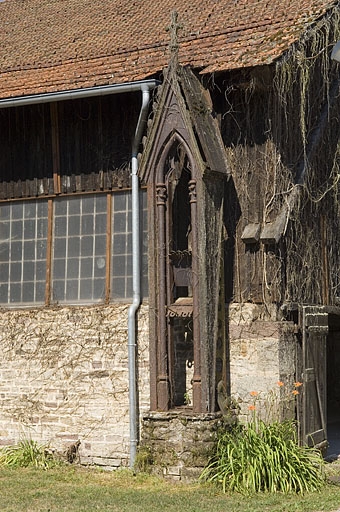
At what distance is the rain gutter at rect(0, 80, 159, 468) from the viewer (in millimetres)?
12609

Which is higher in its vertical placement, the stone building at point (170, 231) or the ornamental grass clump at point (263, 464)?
the stone building at point (170, 231)

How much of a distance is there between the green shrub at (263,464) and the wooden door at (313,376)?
0.96m

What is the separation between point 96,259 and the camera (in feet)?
44.3

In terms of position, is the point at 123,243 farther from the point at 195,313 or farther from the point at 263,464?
the point at 263,464

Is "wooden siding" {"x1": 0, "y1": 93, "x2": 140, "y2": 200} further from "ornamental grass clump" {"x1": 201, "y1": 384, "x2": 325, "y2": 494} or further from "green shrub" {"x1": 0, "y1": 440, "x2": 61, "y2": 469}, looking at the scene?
"ornamental grass clump" {"x1": 201, "y1": 384, "x2": 325, "y2": 494}

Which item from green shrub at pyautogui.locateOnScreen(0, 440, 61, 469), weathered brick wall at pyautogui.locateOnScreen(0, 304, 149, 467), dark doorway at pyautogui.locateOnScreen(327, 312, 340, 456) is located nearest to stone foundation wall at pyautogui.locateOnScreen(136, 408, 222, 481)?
weathered brick wall at pyautogui.locateOnScreen(0, 304, 149, 467)

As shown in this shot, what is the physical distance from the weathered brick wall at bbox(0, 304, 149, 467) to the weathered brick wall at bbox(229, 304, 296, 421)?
48.9 inches

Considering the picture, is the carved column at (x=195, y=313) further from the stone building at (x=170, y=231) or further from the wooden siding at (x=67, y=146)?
the wooden siding at (x=67, y=146)

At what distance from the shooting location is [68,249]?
13.7 meters

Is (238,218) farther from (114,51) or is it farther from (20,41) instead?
(20,41)

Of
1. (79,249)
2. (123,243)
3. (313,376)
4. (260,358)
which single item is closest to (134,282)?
(123,243)

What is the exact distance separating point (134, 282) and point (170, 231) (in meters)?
1.07

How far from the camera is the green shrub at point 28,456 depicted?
1291 cm

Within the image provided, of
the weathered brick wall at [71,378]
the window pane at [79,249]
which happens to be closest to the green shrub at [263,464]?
the weathered brick wall at [71,378]
